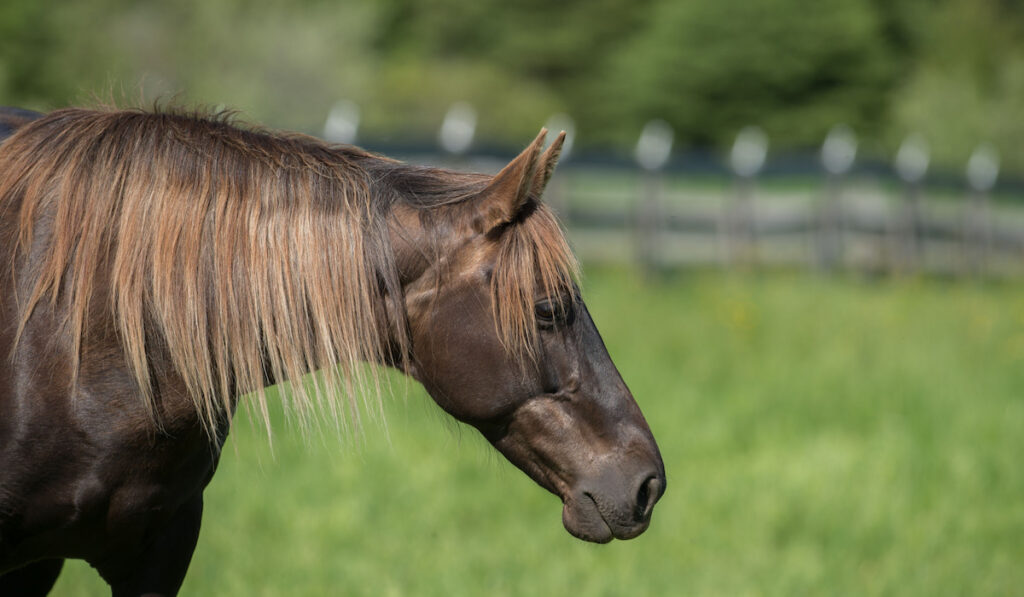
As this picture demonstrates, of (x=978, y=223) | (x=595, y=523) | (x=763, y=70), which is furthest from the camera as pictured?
(x=763, y=70)

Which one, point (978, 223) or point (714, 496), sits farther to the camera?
point (978, 223)

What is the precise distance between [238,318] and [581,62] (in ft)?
151

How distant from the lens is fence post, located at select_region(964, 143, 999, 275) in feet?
50.9

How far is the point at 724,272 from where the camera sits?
12305 mm

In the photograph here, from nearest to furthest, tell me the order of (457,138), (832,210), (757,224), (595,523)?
(595,523), (457,138), (832,210), (757,224)

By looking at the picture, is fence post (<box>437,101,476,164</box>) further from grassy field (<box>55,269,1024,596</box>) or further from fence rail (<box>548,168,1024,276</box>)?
grassy field (<box>55,269,1024,596</box>)

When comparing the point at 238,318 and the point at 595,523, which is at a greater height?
the point at 238,318

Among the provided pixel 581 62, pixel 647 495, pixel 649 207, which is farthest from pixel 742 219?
pixel 581 62

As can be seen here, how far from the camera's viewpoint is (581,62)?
46719 mm

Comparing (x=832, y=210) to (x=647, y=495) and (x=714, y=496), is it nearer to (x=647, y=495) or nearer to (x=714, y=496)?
(x=714, y=496)

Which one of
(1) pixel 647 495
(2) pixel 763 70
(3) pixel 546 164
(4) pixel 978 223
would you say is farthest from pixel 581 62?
(1) pixel 647 495

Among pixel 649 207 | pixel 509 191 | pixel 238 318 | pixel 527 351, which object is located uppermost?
pixel 509 191

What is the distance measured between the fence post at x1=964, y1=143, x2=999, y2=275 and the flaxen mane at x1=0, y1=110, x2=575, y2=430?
14981 mm

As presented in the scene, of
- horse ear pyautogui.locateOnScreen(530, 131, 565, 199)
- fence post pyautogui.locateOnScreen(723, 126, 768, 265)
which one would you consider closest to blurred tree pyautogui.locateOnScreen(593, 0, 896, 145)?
fence post pyautogui.locateOnScreen(723, 126, 768, 265)
